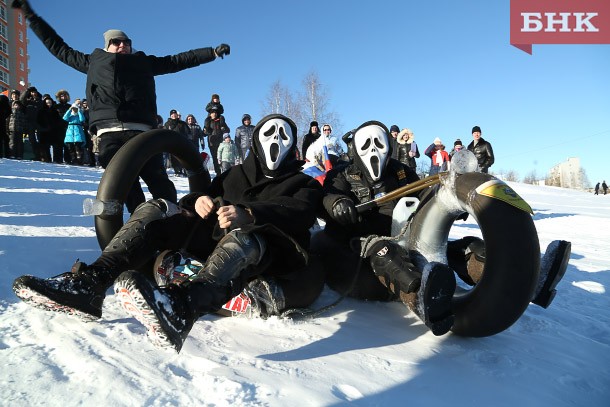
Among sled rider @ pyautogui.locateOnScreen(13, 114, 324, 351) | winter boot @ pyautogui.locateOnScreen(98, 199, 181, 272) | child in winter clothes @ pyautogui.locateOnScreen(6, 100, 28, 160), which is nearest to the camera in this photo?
sled rider @ pyautogui.locateOnScreen(13, 114, 324, 351)

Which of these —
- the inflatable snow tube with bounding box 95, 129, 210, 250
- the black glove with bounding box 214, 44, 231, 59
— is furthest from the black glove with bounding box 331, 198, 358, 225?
the black glove with bounding box 214, 44, 231, 59

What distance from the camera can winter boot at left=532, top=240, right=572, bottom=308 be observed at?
6.93 feet

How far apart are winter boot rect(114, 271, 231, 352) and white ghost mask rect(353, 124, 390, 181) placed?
65.5 inches

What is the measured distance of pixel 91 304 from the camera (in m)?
1.80

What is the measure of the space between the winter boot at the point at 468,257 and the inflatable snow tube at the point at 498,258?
17.2 inches

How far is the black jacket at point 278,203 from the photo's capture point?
216 cm

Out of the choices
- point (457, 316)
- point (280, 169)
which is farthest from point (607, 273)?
point (280, 169)

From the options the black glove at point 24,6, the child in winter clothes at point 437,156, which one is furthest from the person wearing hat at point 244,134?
the black glove at point 24,6

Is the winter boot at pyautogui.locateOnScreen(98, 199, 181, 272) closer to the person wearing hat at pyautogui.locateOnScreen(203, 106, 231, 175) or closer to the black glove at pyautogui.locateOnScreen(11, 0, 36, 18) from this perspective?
the black glove at pyautogui.locateOnScreen(11, 0, 36, 18)

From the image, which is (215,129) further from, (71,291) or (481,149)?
(71,291)

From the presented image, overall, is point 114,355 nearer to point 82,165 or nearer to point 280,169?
point 280,169

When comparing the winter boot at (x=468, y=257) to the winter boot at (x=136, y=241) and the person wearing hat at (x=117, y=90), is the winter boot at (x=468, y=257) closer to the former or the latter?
the winter boot at (x=136, y=241)

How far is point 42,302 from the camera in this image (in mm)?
1725

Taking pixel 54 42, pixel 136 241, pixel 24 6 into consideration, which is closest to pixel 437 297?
pixel 136 241
